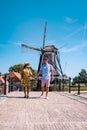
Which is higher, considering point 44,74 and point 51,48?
point 51,48

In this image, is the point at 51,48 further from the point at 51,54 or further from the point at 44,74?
the point at 44,74

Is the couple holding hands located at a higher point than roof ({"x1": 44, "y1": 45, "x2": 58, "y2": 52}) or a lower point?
lower

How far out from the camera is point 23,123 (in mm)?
5191

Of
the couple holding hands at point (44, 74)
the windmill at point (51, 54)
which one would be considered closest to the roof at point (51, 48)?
the windmill at point (51, 54)

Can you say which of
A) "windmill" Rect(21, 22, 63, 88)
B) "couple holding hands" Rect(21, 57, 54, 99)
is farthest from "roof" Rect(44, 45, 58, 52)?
"couple holding hands" Rect(21, 57, 54, 99)

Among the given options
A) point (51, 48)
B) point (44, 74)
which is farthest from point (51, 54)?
point (44, 74)

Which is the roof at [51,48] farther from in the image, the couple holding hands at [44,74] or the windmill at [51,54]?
the couple holding hands at [44,74]

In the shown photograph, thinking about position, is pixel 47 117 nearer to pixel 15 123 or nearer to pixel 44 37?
pixel 15 123

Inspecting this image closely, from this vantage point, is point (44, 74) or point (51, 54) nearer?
point (44, 74)

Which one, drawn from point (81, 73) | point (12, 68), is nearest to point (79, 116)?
point (12, 68)

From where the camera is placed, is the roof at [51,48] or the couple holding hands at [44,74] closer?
the couple holding hands at [44,74]

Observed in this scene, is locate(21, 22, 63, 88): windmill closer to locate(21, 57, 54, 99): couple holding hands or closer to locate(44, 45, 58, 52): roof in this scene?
locate(44, 45, 58, 52): roof

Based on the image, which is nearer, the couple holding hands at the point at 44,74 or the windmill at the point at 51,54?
the couple holding hands at the point at 44,74

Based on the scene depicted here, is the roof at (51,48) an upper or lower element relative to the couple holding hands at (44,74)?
upper
